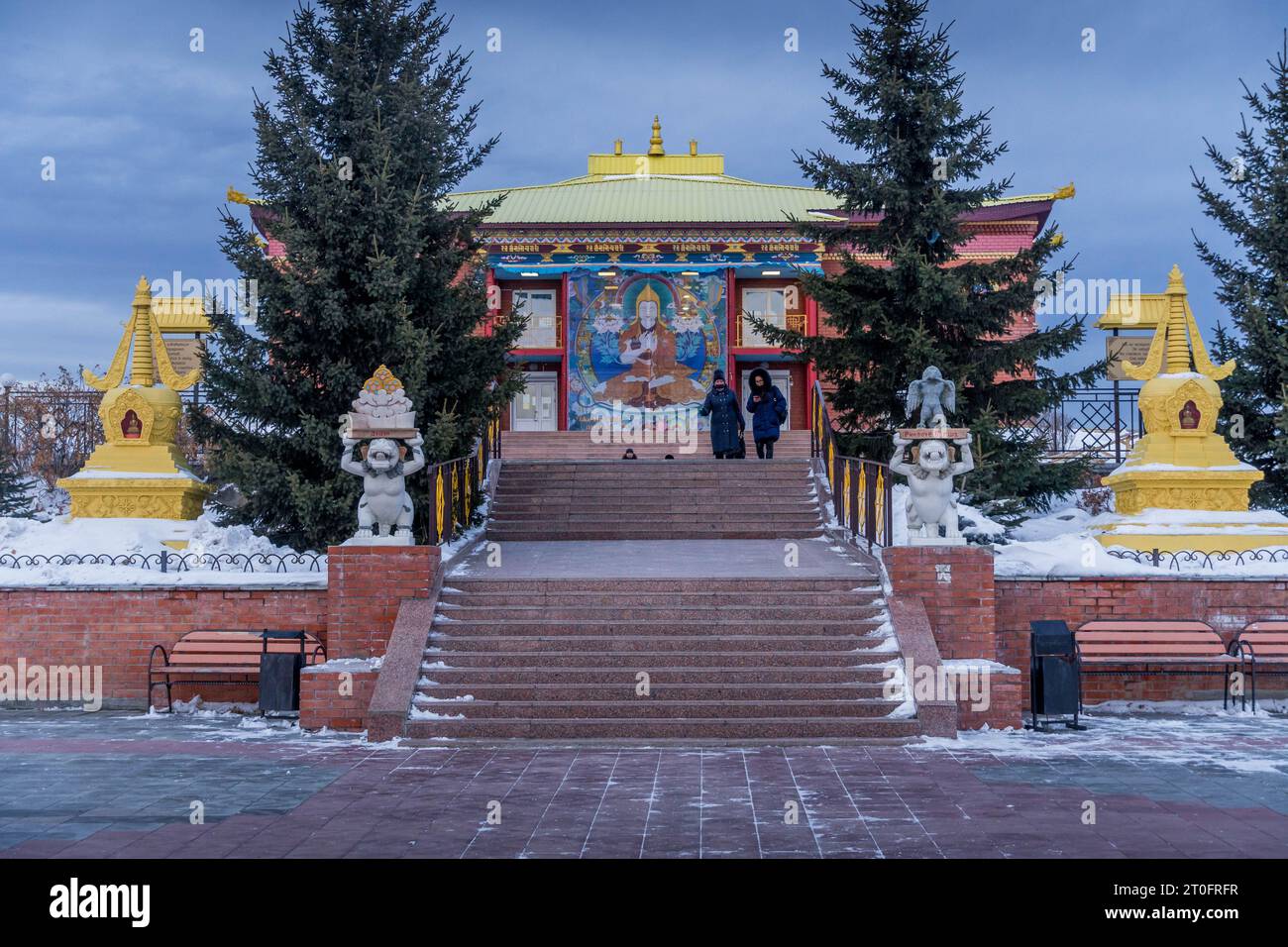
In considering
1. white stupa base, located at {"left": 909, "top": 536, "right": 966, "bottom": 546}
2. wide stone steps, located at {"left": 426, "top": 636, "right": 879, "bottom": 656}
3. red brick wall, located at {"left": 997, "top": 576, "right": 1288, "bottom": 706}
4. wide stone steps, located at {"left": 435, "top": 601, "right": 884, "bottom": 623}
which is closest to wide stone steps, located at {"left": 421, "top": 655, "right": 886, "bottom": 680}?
wide stone steps, located at {"left": 426, "top": 636, "right": 879, "bottom": 656}

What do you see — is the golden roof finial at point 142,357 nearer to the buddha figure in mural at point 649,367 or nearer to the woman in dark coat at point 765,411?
the woman in dark coat at point 765,411

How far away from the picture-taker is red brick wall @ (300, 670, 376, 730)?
10836mm

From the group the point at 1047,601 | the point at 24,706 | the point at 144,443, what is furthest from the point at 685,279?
the point at 24,706

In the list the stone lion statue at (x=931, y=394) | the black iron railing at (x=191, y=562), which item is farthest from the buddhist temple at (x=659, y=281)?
the stone lion statue at (x=931, y=394)

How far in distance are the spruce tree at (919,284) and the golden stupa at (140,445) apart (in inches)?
322

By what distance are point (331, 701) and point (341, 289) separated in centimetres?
605

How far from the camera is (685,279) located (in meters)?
25.2

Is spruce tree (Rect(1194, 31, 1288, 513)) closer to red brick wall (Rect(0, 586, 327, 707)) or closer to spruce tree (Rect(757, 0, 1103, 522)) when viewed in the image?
spruce tree (Rect(757, 0, 1103, 522))

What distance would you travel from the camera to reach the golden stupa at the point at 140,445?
16047mm

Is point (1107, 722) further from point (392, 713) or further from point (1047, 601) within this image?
point (392, 713)

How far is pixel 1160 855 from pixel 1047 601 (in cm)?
651

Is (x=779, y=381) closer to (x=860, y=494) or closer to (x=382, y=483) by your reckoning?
(x=860, y=494)

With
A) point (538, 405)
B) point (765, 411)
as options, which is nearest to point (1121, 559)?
point (765, 411)

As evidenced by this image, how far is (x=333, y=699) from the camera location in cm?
1086
